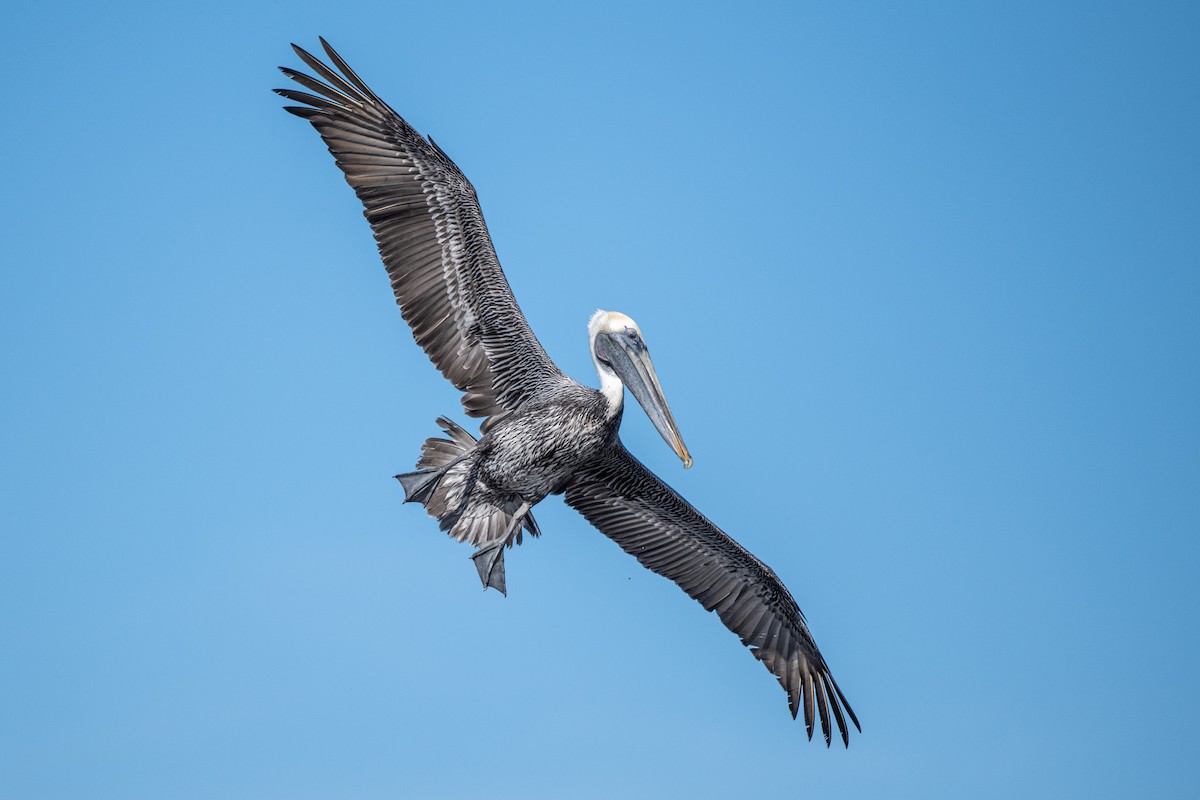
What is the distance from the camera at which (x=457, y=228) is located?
1391 cm

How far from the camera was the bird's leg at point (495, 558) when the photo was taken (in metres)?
14.1

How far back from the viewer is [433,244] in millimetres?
13906

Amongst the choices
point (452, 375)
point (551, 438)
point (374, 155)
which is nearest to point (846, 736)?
point (551, 438)

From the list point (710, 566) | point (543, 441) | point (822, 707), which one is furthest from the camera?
point (710, 566)

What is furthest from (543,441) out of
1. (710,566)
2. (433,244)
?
(710,566)

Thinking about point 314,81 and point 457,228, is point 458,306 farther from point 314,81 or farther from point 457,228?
point 314,81

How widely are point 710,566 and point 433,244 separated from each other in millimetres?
4434

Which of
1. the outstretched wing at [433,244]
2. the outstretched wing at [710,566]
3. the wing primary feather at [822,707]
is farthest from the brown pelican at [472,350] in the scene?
the wing primary feather at [822,707]

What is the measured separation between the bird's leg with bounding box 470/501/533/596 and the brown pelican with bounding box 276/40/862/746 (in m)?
0.01

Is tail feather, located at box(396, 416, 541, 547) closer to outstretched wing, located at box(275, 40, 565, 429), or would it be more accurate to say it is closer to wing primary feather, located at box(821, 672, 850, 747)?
outstretched wing, located at box(275, 40, 565, 429)

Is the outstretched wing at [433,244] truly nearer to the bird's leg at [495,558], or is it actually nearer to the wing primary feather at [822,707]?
the bird's leg at [495,558]

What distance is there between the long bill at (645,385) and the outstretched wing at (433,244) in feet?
2.31

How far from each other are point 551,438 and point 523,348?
1.03 meters

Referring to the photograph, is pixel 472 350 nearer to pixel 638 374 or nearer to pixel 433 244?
pixel 433 244
